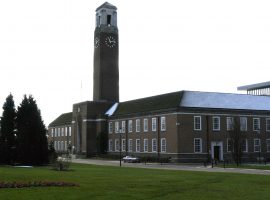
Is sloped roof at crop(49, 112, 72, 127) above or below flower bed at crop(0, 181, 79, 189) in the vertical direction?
→ above

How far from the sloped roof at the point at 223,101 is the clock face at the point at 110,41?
25.0 meters

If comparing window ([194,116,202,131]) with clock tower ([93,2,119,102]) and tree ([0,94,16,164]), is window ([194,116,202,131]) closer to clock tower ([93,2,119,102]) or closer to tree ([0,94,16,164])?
tree ([0,94,16,164])

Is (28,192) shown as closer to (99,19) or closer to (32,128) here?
(32,128)

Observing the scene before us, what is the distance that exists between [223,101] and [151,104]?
11814mm

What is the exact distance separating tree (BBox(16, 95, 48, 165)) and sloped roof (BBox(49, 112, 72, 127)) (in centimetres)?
5439

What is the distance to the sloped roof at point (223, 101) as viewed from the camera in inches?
2655

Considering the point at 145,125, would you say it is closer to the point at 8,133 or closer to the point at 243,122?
the point at 243,122

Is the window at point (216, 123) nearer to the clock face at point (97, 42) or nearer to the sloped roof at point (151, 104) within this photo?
the sloped roof at point (151, 104)

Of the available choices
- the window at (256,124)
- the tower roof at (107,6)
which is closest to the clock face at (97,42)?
the tower roof at (107,6)

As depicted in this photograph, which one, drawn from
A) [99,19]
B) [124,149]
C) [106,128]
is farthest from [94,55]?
[124,149]

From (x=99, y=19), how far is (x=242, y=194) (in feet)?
238

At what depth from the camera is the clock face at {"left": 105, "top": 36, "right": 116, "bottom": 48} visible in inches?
3460

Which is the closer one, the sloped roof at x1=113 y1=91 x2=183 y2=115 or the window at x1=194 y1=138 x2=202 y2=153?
the window at x1=194 y1=138 x2=202 y2=153

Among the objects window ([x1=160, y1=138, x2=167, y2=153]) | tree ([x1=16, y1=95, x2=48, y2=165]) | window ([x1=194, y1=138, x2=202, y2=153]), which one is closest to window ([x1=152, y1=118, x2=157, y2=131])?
window ([x1=160, y1=138, x2=167, y2=153])
